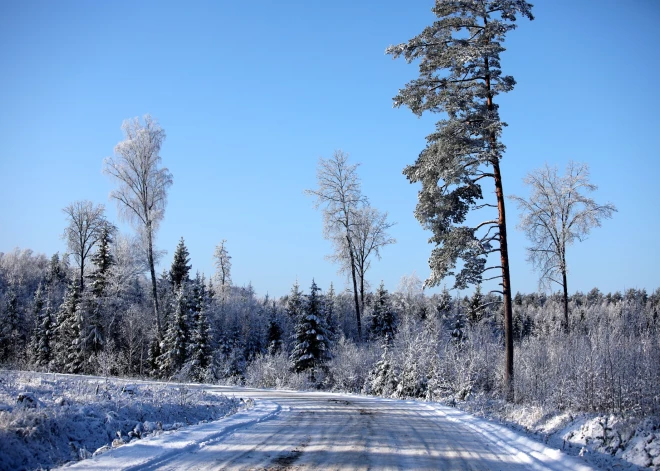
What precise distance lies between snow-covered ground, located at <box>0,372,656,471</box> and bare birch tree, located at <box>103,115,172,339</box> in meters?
21.9

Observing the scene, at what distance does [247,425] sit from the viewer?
28.2 feet

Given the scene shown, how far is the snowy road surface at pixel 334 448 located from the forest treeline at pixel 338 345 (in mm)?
3117

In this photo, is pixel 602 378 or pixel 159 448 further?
pixel 602 378

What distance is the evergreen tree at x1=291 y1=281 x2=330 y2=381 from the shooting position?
94.9ft

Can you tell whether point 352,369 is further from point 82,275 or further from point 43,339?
point 43,339

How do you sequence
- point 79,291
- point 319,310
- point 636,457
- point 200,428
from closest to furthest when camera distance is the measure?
point 636,457 < point 200,428 < point 319,310 < point 79,291

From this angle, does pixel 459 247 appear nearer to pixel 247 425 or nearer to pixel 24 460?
pixel 247 425

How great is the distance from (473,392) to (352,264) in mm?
14832

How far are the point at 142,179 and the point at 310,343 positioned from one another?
15.8 metres

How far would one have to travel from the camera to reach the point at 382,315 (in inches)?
1784

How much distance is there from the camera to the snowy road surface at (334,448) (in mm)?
5602

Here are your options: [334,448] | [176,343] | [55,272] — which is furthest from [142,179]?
[55,272]

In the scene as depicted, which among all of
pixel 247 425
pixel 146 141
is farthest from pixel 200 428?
pixel 146 141

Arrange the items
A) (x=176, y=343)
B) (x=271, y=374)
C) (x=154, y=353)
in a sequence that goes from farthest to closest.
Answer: (x=154, y=353)
(x=176, y=343)
(x=271, y=374)
